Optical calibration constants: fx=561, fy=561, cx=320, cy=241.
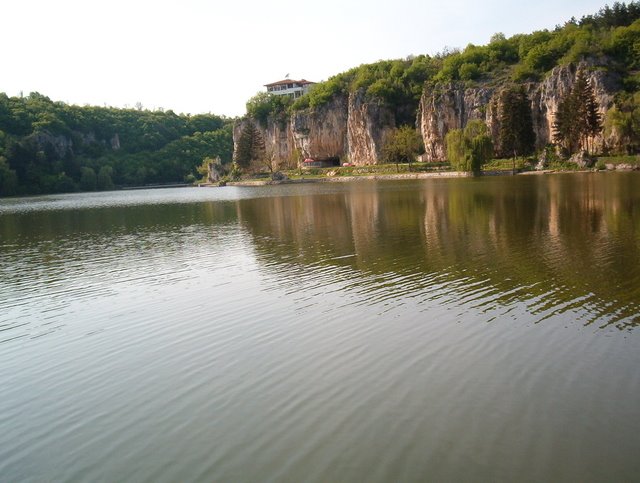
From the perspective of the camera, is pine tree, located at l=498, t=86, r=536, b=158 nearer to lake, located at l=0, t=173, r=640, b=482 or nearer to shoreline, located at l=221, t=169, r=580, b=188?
shoreline, located at l=221, t=169, r=580, b=188

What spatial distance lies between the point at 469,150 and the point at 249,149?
69.8 metres

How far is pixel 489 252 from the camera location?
67.3 ft

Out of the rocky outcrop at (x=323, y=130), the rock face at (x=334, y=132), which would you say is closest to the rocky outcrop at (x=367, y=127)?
the rock face at (x=334, y=132)

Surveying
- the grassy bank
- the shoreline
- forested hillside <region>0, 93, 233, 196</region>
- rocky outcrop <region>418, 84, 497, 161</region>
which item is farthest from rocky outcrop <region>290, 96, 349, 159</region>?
forested hillside <region>0, 93, 233, 196</region>

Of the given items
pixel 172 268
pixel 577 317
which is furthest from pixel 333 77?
pixel 577 317

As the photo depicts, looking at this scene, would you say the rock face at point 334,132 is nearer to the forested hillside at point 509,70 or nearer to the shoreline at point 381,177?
the forested hillside at point 509,70

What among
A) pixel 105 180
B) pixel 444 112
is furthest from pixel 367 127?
pixel 105 180

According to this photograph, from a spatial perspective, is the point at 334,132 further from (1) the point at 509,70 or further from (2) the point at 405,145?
(1) the point at 509,70

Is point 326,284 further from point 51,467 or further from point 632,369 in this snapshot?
point 51,467

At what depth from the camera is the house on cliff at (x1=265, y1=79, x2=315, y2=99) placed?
550 ft

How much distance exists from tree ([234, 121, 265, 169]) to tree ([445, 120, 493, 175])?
6551 cm

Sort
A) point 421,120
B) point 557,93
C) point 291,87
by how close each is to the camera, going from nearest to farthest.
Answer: point 557,93 → point 421,120 → point 291,87

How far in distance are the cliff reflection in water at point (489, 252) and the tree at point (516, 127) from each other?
4920 cm

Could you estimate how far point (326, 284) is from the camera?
17328 millimetres
